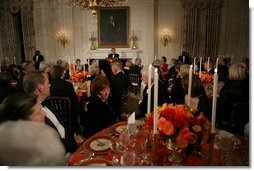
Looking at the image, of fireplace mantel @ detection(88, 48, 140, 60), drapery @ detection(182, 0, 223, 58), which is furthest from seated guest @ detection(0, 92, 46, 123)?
drapery @ detection(182, 0, 223, 58)

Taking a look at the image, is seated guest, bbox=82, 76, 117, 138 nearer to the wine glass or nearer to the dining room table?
the dining room table

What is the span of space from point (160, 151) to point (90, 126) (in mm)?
1070

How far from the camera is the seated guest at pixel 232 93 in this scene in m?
3.31

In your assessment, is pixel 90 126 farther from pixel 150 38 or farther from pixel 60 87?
pixel 150 38

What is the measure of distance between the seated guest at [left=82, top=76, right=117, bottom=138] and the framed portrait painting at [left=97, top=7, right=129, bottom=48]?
7480mm

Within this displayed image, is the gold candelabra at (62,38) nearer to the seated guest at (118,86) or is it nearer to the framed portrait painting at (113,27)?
the framed portrait painting at (113,27)

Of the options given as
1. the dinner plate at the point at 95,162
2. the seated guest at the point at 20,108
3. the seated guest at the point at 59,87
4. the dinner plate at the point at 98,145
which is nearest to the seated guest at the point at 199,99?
the dinner plate at the point at 98,145

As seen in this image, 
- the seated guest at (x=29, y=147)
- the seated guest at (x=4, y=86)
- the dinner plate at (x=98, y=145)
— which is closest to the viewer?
the seated guest at (x=29, y=147)

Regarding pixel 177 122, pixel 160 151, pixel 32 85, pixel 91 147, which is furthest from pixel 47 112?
pixel 177 122

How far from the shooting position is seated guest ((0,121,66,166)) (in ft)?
3.16

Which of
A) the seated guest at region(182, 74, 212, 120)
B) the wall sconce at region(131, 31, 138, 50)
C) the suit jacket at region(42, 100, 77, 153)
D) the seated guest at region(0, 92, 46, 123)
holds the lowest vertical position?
the suit jacket at region(42, 100, 77, 153)

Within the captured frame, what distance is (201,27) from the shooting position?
10102mm

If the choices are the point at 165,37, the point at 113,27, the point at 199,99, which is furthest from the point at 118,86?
the point at 165,37

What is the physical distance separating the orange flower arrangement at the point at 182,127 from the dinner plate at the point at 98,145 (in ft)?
1.98
